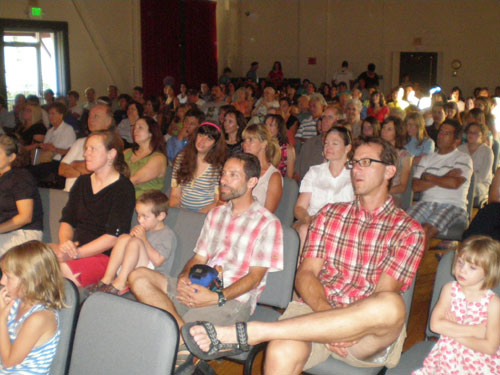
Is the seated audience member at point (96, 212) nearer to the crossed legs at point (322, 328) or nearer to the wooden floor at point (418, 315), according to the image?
the wooden floor at point (418, 315)

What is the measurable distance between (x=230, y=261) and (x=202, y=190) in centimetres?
123

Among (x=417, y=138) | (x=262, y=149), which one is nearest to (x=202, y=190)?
(x=262, y=149)

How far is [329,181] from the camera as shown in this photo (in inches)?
151

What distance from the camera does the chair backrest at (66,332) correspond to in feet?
6.95

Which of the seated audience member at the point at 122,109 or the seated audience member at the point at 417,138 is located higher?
the seated audience member at the point at 122,109

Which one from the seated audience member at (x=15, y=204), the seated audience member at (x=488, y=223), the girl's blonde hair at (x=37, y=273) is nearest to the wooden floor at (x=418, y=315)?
the seated audience member at (x=488, y=223)

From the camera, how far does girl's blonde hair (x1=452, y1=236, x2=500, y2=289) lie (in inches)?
88.3

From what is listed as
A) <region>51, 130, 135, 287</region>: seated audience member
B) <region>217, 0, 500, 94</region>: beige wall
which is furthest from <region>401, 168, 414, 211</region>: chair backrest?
<region>217, 0, 500, 94</region>: beige wall

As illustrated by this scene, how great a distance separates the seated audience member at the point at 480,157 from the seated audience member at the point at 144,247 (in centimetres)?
306

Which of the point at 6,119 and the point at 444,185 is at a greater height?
the point at 6,119

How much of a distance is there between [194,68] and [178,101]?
14.6 feet

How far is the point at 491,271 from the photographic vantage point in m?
2.26

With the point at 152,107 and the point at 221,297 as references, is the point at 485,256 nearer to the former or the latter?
the point at 221,297

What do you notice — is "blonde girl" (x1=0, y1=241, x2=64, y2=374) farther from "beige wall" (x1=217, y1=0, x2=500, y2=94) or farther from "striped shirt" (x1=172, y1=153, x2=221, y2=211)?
"beige wall" (x1=217, y1=0, x2=500, y2=94)
